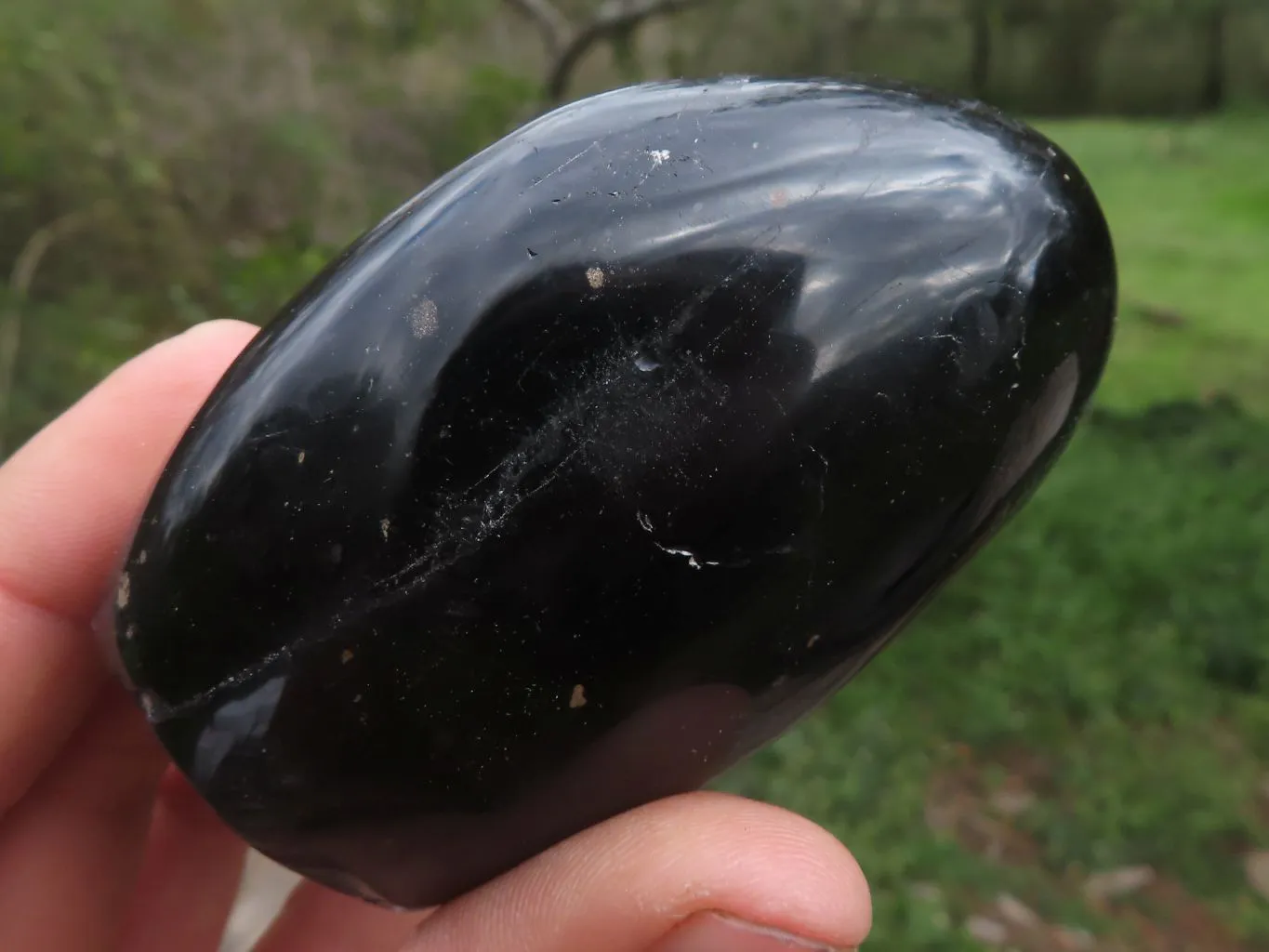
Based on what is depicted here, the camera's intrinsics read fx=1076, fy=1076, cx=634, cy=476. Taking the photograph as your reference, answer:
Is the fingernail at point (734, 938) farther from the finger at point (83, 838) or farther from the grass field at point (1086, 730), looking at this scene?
the grass field at point (1086, 730)

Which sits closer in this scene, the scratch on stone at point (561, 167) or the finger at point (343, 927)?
the scratch on stone at point (561, 167)

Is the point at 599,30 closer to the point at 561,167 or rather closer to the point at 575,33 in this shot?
the point at 575,33

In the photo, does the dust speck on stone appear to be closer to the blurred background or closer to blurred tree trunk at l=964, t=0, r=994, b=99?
the blurred background

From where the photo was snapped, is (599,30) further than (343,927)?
Yes

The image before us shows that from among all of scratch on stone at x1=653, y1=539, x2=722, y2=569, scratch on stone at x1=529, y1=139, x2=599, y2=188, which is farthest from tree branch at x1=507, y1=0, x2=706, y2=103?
scratch on stone at x1=653, y1=539, x2=722, y2=569

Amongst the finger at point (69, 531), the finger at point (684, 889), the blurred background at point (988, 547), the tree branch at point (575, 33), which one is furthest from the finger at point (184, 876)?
the tree branch at point (575, 33)

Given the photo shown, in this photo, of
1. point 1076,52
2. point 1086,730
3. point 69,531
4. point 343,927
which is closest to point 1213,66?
point 1076,52
